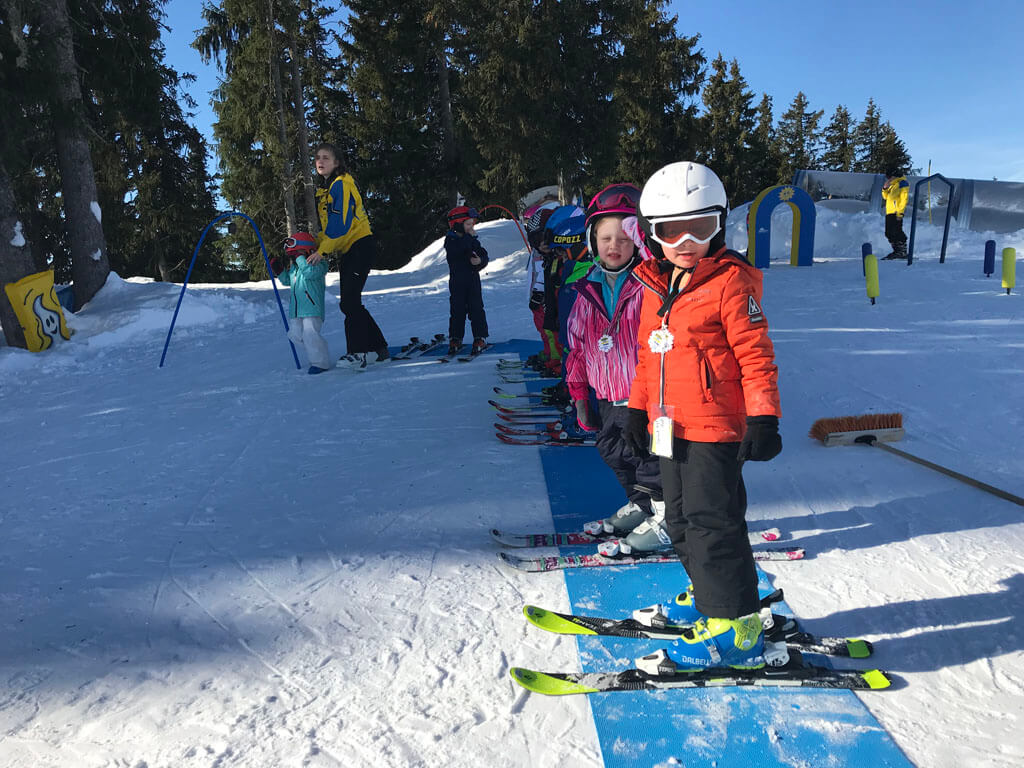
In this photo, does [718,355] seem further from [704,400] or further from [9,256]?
[9,256]

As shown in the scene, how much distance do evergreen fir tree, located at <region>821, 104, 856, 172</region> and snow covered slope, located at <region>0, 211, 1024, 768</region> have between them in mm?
58203

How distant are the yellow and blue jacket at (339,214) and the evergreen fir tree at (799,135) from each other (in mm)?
51859

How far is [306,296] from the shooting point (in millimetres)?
7098

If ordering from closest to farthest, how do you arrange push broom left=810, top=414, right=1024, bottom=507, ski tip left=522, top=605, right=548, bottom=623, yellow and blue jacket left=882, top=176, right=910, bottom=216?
1. ski tip left=522, top=605, right=548, bottom=623
2. push broom left=810, top=414, right=1024, bottom=507
3. yellow and blue jacket left=882, top=176, right=910, bottom=216

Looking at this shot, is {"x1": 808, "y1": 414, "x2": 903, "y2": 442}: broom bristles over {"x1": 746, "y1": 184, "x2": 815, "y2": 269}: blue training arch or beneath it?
beneath

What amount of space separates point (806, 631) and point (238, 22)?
23508mm

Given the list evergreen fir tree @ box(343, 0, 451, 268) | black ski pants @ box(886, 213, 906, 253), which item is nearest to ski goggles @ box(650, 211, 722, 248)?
black ski pants @ box(886, 213, 906, 253)

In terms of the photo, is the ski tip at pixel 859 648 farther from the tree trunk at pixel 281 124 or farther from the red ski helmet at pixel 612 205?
the tree trunk at pixel 281 124

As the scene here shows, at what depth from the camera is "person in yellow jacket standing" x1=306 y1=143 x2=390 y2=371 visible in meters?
6.78

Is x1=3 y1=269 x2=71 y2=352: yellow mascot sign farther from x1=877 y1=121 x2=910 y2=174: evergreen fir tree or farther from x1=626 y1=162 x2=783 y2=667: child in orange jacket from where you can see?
x1=877 y1=121 x2=910 y2=174: evergreen fir tree

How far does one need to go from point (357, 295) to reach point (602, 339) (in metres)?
4.69

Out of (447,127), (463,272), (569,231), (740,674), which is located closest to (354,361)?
(463,272)

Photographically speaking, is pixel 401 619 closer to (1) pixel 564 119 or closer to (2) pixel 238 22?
(1) pixel 564 119

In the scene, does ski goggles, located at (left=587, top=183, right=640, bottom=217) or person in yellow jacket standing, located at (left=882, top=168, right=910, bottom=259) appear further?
person in yellow jacket standing, located at (left=882, top=168, right=910, bottom=259)
